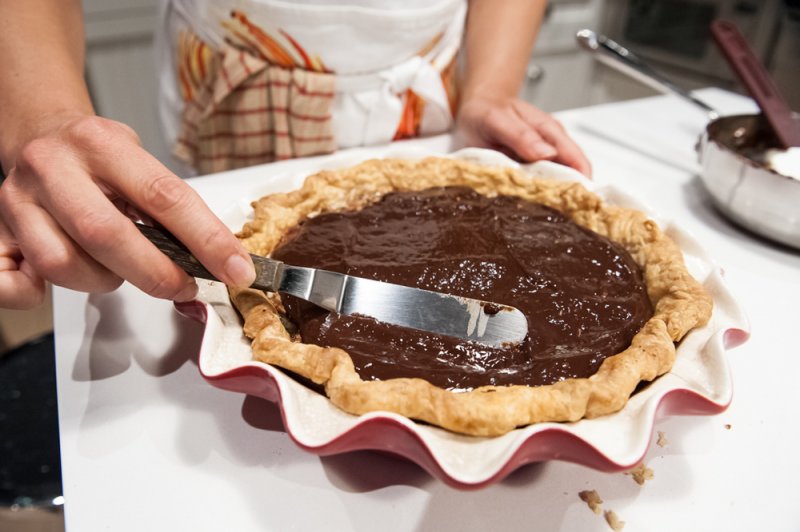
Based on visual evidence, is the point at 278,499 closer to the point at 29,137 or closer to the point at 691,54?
the point at 29,137

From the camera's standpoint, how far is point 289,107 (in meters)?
1.77

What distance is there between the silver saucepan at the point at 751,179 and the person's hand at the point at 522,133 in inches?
12.9

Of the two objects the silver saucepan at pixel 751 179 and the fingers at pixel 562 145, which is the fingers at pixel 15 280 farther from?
the silver saucepan at pixel 751 179

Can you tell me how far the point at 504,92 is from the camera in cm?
188

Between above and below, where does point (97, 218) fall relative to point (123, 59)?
above

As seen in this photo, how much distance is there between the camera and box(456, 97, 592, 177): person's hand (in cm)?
152

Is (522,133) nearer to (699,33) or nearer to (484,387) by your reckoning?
(484,387)

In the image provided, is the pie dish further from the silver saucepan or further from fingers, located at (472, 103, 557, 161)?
fingers, located at (472, 103, 557, 161)

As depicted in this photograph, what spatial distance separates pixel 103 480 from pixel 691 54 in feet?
14.8

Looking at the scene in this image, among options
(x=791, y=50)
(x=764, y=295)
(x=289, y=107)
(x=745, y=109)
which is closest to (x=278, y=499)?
(x=764, y=295)

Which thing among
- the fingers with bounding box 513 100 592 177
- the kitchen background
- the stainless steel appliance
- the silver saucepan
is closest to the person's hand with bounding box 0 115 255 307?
the fingers with bounding box 513 100 592 177

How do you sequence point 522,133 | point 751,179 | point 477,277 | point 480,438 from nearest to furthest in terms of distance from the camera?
point 480,438 < point 477,277 < point 751,179 < point 522,133

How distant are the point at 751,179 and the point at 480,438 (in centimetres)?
110

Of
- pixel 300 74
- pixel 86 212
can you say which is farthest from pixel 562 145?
pixel 86 212
